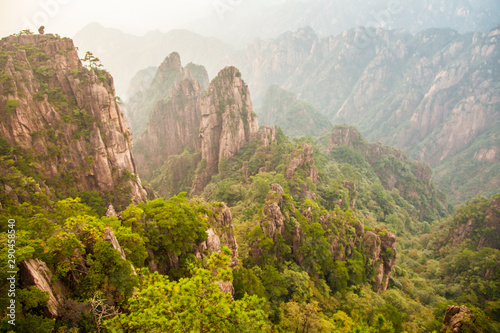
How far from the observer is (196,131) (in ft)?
270

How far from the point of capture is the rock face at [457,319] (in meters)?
18.2

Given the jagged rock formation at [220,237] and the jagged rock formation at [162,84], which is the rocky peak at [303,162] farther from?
the jagged rock formation at [162,84]

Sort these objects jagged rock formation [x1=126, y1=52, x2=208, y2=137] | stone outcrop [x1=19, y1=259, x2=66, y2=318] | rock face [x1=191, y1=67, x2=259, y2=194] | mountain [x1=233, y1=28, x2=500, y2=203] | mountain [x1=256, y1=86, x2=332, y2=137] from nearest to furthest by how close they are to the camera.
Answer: stone outcrop [x1=19, y1=259, x2=66, y2=318]
rock face [x1=191, y1=67, x2=259, y2=194]
jagged rock formation [x1=126, y1=52, x2=208, y2=137]
mountain [x1=233, y1=28, x2=500, y2=203]
mountain [x1=256, y1=86, x2=332, y2=137]

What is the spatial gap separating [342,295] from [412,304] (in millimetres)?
8709

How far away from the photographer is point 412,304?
29.2 m

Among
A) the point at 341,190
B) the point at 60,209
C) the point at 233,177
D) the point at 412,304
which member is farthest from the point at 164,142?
the point at 412,304

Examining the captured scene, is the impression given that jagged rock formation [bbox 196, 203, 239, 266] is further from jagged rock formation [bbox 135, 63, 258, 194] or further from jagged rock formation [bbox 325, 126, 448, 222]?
jagged rock formation [bbox 325, 126, 448, 222]

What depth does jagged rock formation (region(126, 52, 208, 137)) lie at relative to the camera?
361 ft

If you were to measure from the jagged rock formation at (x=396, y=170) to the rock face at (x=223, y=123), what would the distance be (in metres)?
40.1

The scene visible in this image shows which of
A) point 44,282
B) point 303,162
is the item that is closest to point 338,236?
point 303,162

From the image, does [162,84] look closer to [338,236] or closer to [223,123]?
[223,123]

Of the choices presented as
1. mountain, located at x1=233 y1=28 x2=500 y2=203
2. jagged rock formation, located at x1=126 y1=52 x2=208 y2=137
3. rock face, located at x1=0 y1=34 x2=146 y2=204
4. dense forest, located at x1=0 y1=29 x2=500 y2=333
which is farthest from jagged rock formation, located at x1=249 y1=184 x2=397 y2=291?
mountain, located at x1=233 y1=28 x2=500 y2=203

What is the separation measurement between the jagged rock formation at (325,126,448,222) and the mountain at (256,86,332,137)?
40.4 metres

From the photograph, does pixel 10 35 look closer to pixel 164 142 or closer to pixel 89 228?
pixel 89 228
